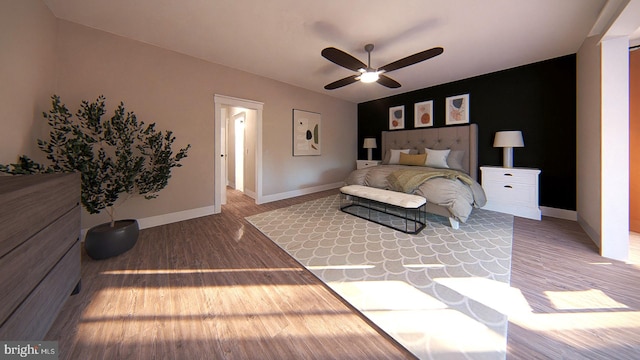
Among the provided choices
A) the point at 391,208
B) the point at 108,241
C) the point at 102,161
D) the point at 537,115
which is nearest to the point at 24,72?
the point at 102,161

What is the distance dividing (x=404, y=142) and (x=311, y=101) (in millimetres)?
2361

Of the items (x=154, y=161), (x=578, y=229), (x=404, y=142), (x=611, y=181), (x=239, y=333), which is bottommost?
(x=239, y=333)

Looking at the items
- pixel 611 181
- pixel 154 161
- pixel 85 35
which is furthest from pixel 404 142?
pixel 85 35

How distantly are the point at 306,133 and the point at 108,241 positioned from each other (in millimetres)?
3620

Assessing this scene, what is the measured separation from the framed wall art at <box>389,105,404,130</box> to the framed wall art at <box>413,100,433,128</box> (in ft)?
1.02

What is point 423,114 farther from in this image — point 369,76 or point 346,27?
point 346,27

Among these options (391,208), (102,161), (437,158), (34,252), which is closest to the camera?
(34,252)

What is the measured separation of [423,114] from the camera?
4.55 meters

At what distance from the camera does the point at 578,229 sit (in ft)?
8.57

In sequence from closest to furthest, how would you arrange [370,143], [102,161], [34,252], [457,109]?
[34,252], [102,161], [457,109], [370,143]

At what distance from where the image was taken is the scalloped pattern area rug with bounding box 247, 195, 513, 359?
45.4 inches

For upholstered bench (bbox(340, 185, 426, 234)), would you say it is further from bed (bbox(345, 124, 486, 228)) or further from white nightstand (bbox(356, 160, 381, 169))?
white nightstand (bbox(356, 160, 381, 169))

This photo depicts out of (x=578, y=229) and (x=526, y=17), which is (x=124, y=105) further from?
(x=578, y=229)

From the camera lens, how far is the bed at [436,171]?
2619mm
